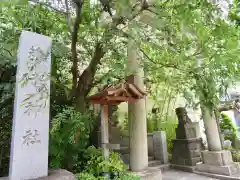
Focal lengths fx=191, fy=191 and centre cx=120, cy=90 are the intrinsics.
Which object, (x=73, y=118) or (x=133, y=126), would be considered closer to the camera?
(x=73, y=118)

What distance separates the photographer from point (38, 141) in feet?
9.34

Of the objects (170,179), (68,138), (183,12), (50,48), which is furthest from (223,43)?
(170,179)

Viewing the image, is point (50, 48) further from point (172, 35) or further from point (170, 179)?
point (170, 179)

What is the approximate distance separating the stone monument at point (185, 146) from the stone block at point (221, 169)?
43 centimetres

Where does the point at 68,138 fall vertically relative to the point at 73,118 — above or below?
below

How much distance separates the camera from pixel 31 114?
2824mm

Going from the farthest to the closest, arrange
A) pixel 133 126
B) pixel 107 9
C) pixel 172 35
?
pixel 133 126
pixel 172 35
pixel 107 9

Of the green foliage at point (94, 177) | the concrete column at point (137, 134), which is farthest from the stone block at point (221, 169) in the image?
the green foliage at point (94, 177)

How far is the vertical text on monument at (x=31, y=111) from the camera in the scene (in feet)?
8.67

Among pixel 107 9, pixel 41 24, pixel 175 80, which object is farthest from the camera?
pixel 175 80

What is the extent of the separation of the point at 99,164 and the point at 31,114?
5.83 feet

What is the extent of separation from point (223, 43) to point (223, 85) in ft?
2.08

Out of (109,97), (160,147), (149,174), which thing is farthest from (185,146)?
(109,97)

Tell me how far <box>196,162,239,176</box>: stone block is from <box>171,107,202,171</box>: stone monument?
0.43m
